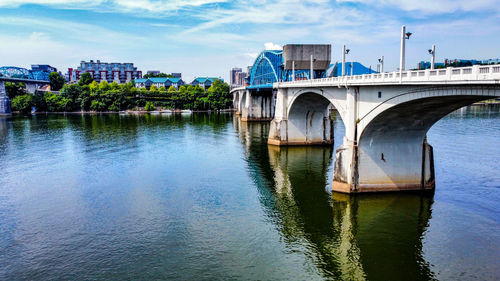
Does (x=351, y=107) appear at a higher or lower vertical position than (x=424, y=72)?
lower

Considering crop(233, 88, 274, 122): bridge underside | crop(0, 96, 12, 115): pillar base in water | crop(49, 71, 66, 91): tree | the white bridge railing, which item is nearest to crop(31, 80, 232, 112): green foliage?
crop(0, 96, 12, 115): pillar base in water

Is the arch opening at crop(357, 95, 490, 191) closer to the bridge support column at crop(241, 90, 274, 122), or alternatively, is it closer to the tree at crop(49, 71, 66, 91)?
the bridge support column at crop(241, 90, 274, 122)

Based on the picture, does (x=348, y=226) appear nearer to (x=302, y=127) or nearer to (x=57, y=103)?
(x=302, y=127)

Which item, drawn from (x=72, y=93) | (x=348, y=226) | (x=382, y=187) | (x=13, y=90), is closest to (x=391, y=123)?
(x=382, y=187)

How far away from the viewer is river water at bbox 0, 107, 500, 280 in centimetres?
2064

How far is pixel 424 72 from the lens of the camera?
23516 mm

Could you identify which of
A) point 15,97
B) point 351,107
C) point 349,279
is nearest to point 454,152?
point 351,107

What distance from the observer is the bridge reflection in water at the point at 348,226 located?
20844mm

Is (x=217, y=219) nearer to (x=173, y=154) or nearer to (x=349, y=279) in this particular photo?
(x=349, y=279)

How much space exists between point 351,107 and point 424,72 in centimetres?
1017

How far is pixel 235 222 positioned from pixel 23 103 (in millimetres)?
140590

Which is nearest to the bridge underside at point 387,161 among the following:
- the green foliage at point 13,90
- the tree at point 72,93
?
the tree at point 72,93

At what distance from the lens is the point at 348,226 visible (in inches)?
1034

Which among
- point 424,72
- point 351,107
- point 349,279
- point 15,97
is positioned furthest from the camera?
point 15,97
